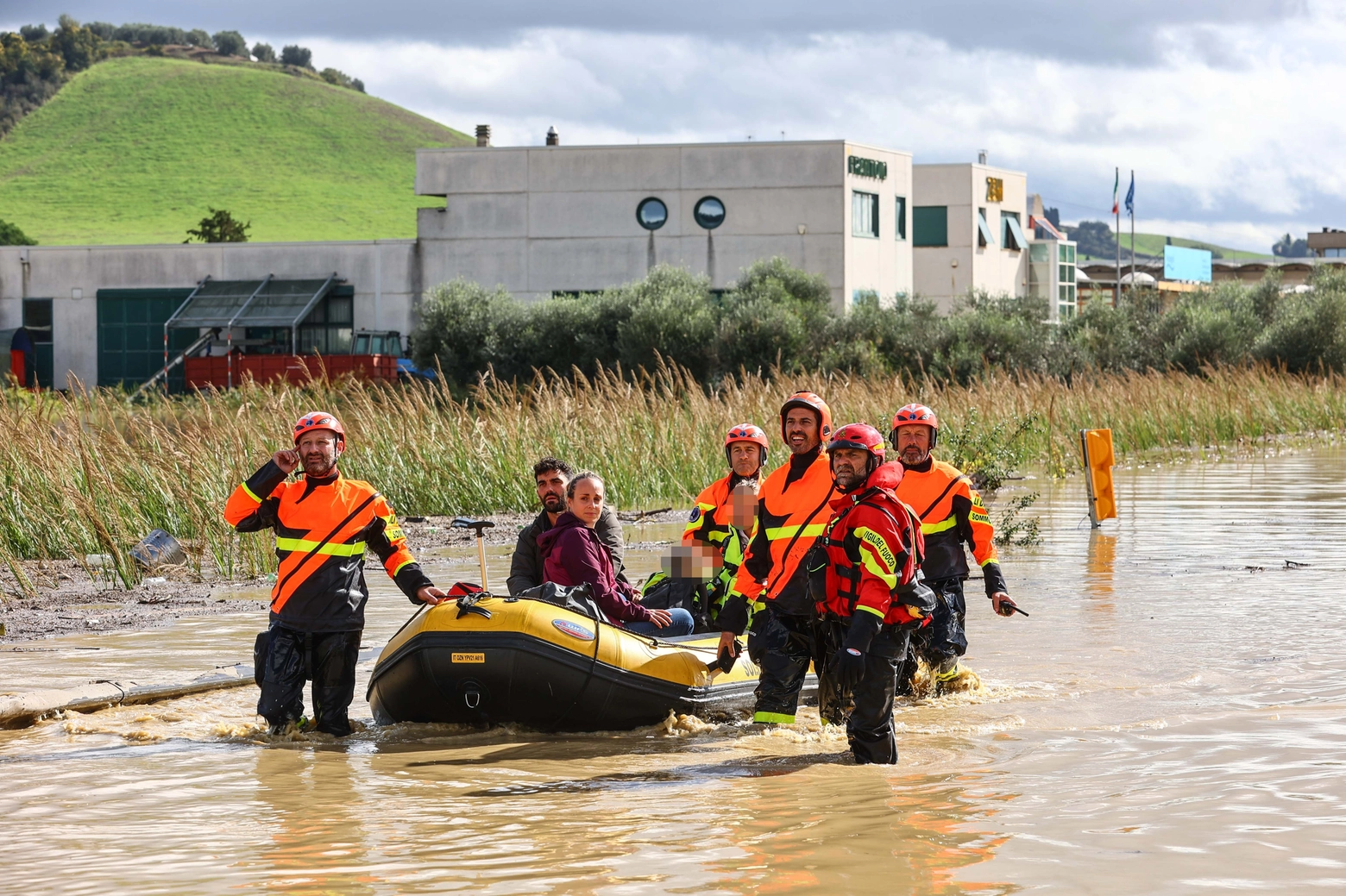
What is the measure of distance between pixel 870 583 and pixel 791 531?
1.00 metres

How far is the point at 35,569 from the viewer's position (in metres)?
13.8

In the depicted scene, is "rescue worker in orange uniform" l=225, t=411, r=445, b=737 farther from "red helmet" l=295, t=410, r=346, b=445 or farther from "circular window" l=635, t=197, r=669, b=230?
"circular window" l=635, t=197, r=669, b=230

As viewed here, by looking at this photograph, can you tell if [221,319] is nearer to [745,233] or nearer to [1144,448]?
[745,233]

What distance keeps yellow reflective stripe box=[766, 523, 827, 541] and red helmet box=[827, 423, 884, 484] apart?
0.69 metres

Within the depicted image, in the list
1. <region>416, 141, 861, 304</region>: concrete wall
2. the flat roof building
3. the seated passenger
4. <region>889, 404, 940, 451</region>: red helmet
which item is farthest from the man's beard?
<region>416, 141, 861, 304</region>: concrete wall

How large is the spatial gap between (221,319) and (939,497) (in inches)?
1889

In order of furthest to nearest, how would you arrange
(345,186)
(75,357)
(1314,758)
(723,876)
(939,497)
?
(345,186) < (75,357) < (939,497) < (1314,758) < (723,876)

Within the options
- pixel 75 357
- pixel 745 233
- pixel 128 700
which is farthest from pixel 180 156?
pixel 128 700

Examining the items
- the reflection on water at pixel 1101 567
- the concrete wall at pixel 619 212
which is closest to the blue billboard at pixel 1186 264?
the concrete wall at pixel 619 212

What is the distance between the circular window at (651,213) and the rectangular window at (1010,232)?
60.5 feet

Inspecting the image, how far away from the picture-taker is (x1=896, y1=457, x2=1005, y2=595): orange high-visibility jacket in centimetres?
887

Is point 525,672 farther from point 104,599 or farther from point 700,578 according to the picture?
point 104,599

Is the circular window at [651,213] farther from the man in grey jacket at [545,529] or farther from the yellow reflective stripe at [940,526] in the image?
the yellow reflective stripe at [940,526]

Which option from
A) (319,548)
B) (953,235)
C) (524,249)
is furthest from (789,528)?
(953,235)
